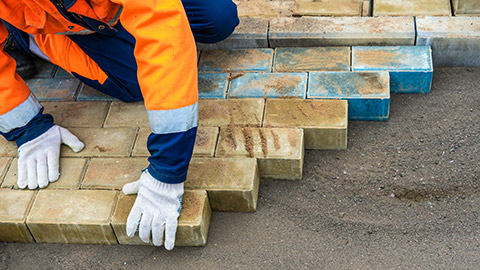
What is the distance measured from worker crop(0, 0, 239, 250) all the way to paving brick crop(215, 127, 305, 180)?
50 cm

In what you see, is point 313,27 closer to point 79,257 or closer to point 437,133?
point 437,133

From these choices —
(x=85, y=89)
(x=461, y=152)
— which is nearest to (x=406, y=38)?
(x=461, y=152)

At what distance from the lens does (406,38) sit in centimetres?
366

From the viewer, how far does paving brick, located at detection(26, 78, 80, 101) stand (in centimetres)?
381

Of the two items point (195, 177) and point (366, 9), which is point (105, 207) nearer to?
point (195, 177)

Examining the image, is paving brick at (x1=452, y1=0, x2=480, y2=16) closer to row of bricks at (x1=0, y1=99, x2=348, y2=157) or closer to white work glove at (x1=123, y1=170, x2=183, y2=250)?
row of bricks at (x1=0, y1=99, x2=348, y2=157)

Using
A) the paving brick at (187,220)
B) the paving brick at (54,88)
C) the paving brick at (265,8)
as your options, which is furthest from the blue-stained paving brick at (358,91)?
the paving brick at (54,88)

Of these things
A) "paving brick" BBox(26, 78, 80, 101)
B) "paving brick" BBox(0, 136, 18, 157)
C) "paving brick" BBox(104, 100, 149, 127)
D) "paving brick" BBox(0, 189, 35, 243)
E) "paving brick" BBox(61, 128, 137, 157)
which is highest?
"paving brick" BBox(104, 100, 149, 127)

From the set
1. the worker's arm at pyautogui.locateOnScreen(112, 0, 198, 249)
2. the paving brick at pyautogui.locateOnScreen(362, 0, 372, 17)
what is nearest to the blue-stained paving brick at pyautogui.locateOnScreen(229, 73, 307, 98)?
the paving brick at pyautogui.locateOnScreen(362, 0, 372, 17)

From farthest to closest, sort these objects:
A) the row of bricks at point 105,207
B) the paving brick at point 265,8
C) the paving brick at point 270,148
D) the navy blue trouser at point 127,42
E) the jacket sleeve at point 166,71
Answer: the paving brick at point 265,8
the navy blue trouser at point 127,42
the paving brick at point 270,148
the row of bricks at point 105,207
the jacket sleeve at point 166,71

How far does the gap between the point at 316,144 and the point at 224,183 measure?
0.69 meters

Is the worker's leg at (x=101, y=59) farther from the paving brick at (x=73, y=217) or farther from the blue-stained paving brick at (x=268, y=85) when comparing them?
the paving brick at (x=73, y=217)

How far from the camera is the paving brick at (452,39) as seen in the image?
360 centimetres

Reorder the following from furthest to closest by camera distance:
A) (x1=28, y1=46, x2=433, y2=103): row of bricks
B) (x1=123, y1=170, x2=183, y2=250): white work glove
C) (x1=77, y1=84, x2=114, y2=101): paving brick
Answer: (x1=77, y1=84, x2=114, y2=101): paving brick
(x1=28, y1=46, x2=433, y2=103): row of bricks
(x1=123, y1=170, x2=183, y2=250): white work glove
